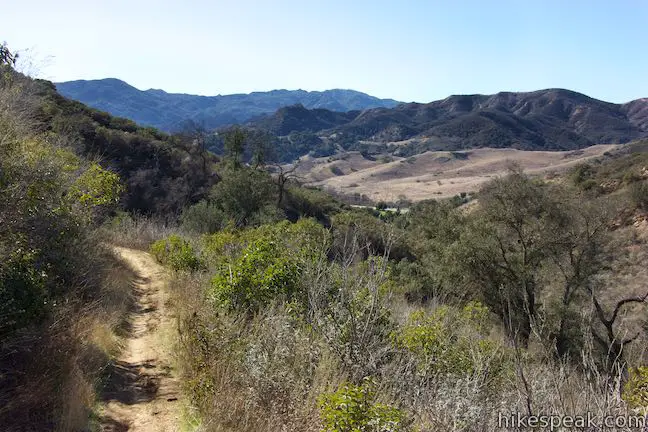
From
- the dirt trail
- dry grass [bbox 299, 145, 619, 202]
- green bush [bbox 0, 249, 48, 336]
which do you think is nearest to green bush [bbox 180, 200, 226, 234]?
the dirt trail

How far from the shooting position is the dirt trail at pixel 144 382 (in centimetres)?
484

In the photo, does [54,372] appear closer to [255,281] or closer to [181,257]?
[255,281]

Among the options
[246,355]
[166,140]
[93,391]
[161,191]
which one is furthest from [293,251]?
[166,140]

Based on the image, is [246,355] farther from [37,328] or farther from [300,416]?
[37,328]

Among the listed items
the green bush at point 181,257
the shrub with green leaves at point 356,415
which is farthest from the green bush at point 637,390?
the green bush at point 181,257

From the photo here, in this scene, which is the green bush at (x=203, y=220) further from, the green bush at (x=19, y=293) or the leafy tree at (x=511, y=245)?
the green bush at (x=19, y=293)

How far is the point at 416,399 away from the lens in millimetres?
4293

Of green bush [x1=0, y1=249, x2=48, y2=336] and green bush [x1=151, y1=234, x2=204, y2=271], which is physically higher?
green bush [x1=0, y1=249, x2=48, y2=336]

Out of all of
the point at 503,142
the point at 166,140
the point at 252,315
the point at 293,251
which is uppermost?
the point at 503,142

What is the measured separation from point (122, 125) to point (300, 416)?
51.8m

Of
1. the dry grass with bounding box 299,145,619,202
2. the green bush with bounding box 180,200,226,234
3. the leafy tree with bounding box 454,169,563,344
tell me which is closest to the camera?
the leafy tree with bounding box 454,169,563,344

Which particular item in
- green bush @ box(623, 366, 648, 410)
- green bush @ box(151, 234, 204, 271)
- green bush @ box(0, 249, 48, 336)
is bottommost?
green bush @ box(151, 234, 204, 271)

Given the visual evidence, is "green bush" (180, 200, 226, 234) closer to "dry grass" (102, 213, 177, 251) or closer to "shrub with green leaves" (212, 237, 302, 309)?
"dry grass" (102, 213, 177, 251)

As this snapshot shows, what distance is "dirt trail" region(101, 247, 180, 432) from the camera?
4.84 metres
